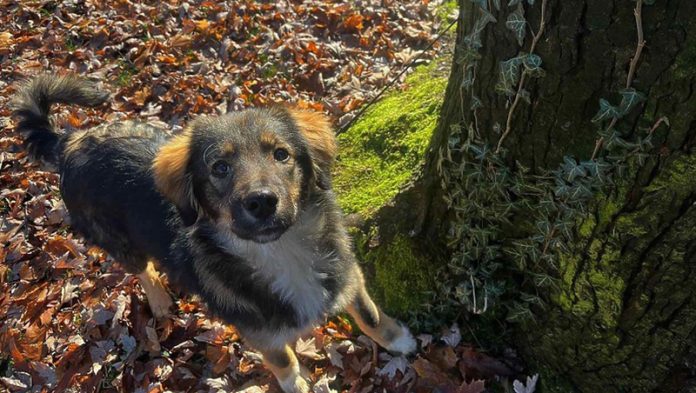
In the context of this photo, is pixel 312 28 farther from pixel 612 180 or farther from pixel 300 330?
pixel 612 180

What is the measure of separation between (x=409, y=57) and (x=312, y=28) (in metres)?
1.43

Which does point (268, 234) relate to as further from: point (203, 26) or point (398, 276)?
point (203, 26)

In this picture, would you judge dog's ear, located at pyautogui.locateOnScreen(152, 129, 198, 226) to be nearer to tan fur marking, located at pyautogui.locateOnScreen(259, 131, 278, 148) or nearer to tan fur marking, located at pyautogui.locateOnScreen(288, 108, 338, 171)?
tan fur marking, located at pyautogui.locateOnScreen(259, 131, 278, 148)

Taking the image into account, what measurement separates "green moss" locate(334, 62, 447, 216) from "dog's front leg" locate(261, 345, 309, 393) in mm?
1219

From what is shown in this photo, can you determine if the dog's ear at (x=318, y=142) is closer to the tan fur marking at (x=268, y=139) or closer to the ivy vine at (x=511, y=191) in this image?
the tan fur marking at (x=268, y=139)

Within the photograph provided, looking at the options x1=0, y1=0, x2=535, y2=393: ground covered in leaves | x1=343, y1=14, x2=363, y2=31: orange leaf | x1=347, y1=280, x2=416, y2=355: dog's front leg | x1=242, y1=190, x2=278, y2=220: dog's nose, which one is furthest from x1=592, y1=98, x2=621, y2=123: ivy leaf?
x1=343, y1=14, x2=363, y2=31: orange leaf

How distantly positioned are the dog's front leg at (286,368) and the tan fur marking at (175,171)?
1190 mm

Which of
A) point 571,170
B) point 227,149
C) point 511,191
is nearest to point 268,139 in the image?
point 227,149

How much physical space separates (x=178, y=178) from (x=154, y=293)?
159 centimetres

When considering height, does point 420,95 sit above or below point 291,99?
above

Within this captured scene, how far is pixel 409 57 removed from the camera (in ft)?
21.1

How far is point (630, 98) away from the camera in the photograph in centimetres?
206

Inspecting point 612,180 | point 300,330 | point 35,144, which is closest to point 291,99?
point 35,144

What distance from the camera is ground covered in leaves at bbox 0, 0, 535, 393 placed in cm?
403
